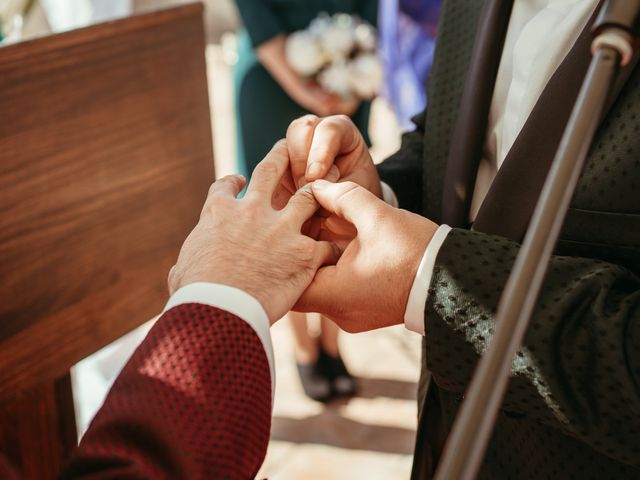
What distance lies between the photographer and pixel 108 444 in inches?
22.0

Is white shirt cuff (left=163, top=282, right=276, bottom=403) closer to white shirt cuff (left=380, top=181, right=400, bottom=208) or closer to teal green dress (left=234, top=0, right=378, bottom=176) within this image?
white shirt cuff (left=380, top=181, right=400, bottom=208)

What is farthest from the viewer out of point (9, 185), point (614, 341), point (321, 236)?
point (9, 185)

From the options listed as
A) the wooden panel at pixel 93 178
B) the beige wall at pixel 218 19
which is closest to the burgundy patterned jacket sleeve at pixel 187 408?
the wooden panel at pixel 93 178

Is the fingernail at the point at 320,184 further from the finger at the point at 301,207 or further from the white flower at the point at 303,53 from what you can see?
the white flower at the point at 303,53

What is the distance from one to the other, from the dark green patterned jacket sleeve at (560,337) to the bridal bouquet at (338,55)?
1.68 metres

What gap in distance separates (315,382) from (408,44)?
1.28m

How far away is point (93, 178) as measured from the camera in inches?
52.3

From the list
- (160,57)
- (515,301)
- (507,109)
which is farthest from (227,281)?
(160,57)

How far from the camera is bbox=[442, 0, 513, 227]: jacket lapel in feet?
3.20

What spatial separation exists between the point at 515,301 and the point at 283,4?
2158 millimetres

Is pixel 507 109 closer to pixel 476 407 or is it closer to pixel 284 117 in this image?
pixel 476 407

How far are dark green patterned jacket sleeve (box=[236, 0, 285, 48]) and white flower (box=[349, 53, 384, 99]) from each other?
0.31 m

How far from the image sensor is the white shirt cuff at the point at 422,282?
0.77 metres

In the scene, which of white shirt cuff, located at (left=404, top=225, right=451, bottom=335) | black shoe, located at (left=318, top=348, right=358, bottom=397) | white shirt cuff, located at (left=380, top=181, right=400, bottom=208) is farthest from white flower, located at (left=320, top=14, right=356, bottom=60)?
white shirt cuff, located at (left=404, top=225, right=451, bottom=335)
